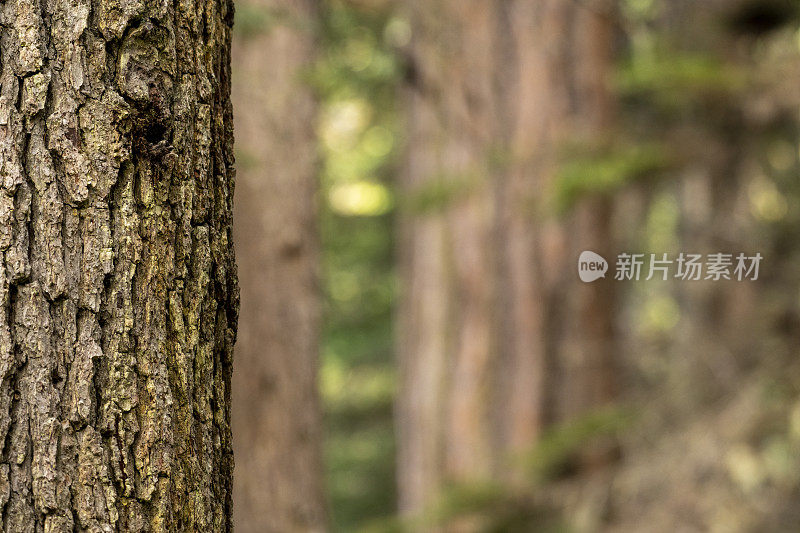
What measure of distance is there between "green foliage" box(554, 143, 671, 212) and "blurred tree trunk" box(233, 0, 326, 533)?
1347 millimetres

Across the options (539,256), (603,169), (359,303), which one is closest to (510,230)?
(539,256)

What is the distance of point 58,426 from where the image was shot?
1430 millimetres

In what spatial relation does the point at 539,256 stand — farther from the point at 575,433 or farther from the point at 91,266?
the point at 91,266

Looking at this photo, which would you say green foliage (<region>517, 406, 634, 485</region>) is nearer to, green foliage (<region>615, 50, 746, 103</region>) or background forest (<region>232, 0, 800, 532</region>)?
background forest (<region>232, 0, 800, 532</region>)

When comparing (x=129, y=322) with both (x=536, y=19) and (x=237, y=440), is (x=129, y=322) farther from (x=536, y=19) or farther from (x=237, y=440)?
(x=536, y=19)

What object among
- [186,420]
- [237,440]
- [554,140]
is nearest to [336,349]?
[554,140]

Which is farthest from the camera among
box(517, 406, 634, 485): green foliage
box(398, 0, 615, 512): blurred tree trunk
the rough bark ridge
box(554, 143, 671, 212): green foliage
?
box(398, 0, 615, 512): blurred tree trunk

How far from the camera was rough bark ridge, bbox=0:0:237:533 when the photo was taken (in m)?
1.43

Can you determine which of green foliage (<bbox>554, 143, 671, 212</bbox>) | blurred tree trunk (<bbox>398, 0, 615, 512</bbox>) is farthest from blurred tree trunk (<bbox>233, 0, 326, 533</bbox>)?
blurred tree trunk (<bbox>398, 0, 615, 512</bbox>)

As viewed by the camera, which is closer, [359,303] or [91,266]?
[91,266]

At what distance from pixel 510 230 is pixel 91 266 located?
5765 mm

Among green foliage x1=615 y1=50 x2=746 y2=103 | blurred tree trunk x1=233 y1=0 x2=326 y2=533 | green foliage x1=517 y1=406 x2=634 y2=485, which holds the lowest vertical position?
green foliage x1=517 y1=406 x2=634 y2=485

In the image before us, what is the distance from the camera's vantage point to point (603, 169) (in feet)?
16.5

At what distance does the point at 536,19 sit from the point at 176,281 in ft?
19.5
